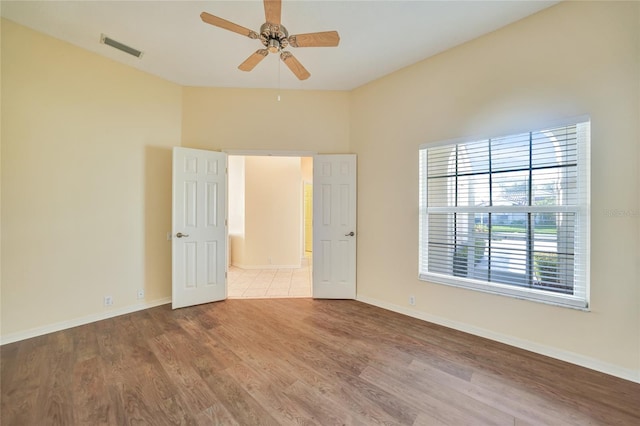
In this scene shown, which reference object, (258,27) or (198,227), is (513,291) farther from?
(198,227)

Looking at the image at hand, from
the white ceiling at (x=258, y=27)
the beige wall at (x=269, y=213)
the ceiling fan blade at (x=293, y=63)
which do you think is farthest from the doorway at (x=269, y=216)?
the ceiling fan blade at (x=293, y=63)

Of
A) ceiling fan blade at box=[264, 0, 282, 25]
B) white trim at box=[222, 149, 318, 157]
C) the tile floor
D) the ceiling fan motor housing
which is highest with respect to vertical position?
the ceiling fan motor housing

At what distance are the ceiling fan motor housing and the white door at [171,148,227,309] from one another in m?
1.84

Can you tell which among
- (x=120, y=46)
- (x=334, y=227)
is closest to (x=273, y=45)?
(x=120, y=46)

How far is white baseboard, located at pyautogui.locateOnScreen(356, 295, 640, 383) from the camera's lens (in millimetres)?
1845

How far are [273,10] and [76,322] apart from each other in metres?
3.72

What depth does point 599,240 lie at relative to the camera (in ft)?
6.30

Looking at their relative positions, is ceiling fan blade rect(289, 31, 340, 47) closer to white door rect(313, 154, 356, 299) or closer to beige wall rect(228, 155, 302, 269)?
white door rect(313, 154, 356, 299)

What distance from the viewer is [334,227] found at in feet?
11.5

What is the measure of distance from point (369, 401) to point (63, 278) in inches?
132

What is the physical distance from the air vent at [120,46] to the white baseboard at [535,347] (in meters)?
4.41

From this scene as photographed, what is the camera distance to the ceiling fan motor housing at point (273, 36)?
1855 millimetres

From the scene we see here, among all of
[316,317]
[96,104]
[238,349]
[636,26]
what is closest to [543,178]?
[636,26]

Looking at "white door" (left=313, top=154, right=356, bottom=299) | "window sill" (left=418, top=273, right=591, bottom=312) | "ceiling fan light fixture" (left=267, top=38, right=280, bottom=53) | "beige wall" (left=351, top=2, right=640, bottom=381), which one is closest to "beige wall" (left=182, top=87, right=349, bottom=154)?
"white door" (left=313, top=154, right=356, bottom=299)
